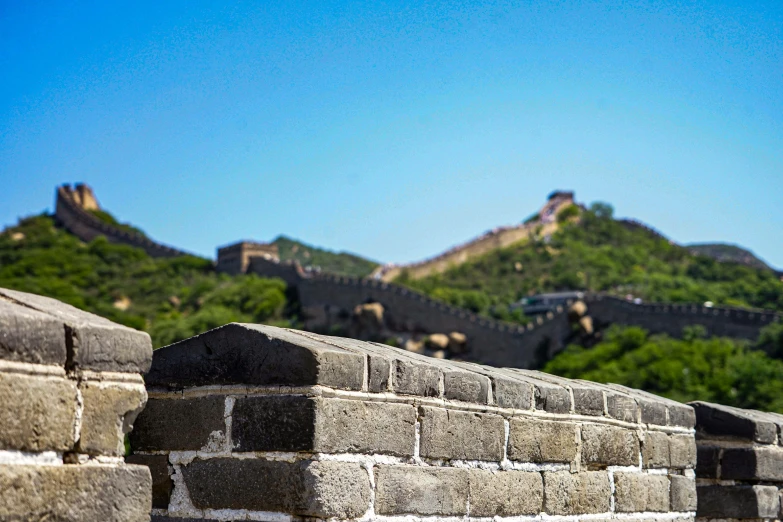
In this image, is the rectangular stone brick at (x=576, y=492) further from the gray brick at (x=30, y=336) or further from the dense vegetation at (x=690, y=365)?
the dense vegetation at (x=690, y=365)

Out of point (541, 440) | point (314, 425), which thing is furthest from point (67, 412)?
point (541, 440)

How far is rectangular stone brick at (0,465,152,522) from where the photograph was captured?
2.39m

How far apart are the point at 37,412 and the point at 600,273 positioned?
164 ft

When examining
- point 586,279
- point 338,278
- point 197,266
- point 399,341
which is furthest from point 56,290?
point 586,279

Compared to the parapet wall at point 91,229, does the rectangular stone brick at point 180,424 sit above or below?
below

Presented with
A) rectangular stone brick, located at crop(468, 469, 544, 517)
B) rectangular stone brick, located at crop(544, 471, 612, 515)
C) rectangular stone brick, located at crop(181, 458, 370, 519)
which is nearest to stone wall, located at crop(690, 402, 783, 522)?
rectangular stone brick, located at crop(544, 471, 612, 515)

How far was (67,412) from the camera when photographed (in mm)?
2520

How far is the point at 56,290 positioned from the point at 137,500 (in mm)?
51260

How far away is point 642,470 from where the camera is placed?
4836 millimetres

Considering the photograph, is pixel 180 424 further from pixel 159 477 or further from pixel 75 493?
pixel 75 493

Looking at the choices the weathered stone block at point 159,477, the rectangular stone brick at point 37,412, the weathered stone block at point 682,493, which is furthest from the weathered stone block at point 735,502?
the rectangular stone brick at point 37,412

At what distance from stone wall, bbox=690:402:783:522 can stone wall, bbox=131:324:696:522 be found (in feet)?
5.35

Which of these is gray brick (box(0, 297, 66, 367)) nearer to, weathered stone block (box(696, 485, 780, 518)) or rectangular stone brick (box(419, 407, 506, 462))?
rectangular stone brick (box(419, 407, 506, 462))

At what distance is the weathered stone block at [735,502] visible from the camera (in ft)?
17.9
